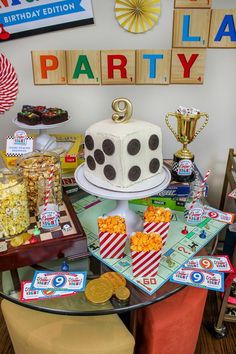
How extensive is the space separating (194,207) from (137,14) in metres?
1.04

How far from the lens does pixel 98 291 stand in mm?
1131

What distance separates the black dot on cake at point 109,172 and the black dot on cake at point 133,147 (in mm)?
95

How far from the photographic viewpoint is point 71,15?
1.72 metres

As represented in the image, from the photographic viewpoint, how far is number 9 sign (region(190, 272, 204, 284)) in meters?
1.17

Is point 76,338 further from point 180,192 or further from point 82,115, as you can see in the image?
point 82,115

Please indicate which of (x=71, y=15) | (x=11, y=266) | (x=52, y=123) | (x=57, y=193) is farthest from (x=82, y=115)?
(x=11, y=266)

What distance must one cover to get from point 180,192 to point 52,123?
0.72 meters

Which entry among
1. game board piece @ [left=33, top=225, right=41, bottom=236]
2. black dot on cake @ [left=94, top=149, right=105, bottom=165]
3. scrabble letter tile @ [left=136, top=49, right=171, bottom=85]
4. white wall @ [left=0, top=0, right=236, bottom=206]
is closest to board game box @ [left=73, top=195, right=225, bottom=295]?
game board piece @ [left=33, top=225, right=41, bottom=236]

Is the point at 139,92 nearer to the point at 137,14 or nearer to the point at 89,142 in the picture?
the point at 137,14

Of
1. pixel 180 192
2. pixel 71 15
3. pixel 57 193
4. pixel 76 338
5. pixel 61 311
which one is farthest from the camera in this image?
pixel 71 15

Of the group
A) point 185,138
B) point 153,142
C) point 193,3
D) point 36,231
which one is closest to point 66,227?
point 36,231

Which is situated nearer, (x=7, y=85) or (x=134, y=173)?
(x=134, y=173)

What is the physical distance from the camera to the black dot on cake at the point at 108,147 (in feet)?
3.93

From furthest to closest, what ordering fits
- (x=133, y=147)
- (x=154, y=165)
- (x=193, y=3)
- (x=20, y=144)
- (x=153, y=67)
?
(x=153, y=67)
(x=193, y=3)
(x=20, y=144)
(x=154, y=165)
(x=133, y=147)
